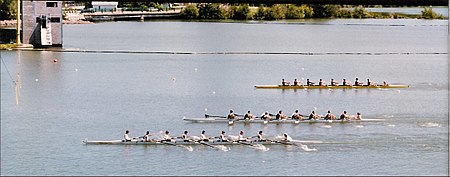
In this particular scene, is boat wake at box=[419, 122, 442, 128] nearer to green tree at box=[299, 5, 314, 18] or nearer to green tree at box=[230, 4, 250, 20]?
green tree at box=[299, 5, 314, 18]

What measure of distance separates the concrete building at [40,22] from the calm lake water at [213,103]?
78 centimetres

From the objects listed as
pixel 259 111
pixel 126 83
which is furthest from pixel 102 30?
pixel 259 111

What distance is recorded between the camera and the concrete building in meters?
25.6

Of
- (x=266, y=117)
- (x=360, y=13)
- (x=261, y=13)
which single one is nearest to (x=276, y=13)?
(x=261, y=13)

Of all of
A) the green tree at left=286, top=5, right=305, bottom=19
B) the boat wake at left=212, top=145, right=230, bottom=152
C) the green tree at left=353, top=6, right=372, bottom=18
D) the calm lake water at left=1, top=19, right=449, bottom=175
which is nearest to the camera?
the calm lake water at left=1, top=19, right=449, bottom=175

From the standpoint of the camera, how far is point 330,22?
4575cm

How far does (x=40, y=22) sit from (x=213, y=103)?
10.8 meters

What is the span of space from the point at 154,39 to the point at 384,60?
9.37 metres

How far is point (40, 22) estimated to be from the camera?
84.5 ft

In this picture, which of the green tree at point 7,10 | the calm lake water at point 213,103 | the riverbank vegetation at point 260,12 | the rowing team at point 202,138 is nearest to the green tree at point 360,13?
the riverbank vegetation at point 260,12

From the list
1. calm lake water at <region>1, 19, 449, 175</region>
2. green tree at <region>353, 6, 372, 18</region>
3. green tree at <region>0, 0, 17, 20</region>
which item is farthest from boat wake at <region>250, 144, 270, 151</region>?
green tree at <region>353, 6, 372, 18</region>

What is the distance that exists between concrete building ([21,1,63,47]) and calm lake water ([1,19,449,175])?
2.55ft

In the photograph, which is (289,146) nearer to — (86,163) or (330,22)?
(86,163)

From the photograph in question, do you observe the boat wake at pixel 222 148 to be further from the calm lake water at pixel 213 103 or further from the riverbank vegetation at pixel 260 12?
the riverbank vegetation at pixel 260 12
